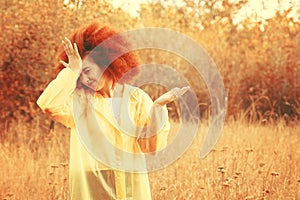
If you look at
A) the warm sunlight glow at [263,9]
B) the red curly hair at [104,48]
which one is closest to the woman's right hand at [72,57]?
the red curly hair at [104,48]

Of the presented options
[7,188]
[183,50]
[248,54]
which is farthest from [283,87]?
[7,188]

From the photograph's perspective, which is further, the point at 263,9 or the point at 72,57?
the point at 263,9

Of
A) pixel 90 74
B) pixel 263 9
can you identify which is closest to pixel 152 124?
pixel 90 74

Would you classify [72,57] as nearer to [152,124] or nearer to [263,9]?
[152,124]

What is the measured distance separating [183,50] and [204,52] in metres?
0.48

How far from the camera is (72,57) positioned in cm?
274

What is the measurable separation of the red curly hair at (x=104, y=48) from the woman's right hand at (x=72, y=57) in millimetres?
104

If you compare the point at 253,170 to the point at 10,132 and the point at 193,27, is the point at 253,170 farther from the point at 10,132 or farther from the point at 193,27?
the point at 193,27

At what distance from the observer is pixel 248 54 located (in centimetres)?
1043

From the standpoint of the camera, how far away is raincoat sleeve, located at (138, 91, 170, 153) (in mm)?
2715

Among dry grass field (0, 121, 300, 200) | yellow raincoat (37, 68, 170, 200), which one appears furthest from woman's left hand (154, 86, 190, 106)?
dry grass field (0, 121, 300, 200)

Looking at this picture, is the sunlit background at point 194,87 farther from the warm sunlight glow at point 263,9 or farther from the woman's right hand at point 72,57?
the woman's right hand at point 72,57

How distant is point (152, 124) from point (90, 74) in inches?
13.3

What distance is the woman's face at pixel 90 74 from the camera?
281 centimetres
